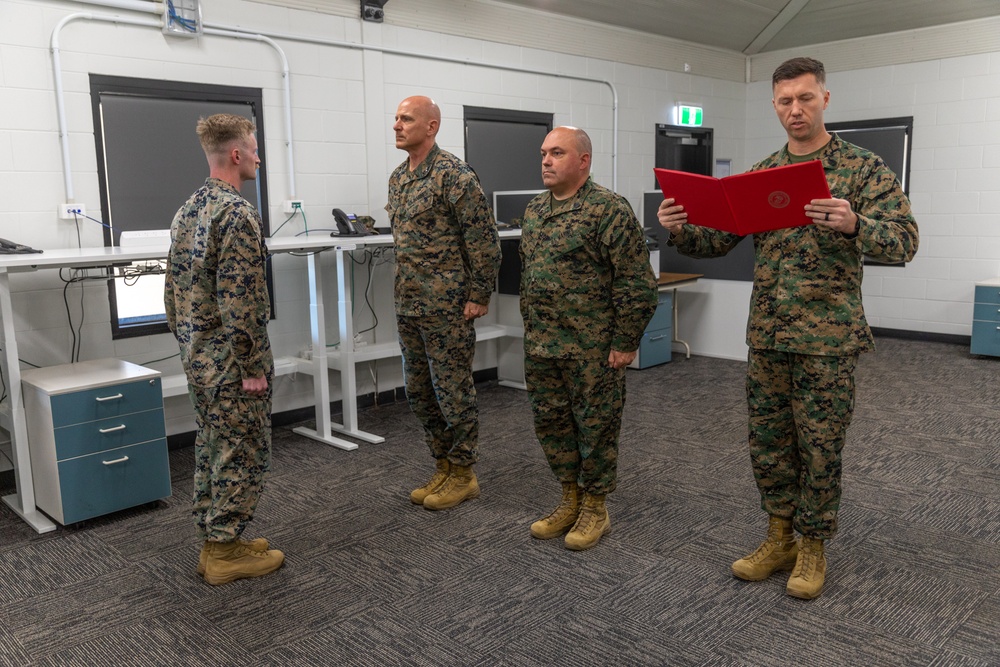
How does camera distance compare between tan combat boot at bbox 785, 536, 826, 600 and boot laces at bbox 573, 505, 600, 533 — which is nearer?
tan combat boot at bbox 785, 536, 826, 600

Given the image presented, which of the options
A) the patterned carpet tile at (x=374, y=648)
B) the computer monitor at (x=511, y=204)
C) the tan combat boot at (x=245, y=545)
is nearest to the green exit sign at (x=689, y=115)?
the computer monitor at (x=511, y=204)

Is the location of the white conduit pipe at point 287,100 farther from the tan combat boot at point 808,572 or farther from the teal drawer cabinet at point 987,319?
the teal drawer cabinet at point 987,319

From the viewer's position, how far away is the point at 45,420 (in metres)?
3.00

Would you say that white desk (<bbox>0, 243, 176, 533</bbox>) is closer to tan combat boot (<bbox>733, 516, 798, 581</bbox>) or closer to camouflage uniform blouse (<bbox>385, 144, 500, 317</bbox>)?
camouflage uniform blouse (<bbox>385, 144, 500, 317</bbox>)

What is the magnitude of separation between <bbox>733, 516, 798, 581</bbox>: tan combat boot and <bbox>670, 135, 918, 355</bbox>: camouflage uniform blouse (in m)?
0.63

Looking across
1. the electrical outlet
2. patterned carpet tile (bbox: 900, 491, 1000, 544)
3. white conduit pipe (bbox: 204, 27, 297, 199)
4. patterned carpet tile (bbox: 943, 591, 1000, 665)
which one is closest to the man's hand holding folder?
patterned carpet tile (bbox: 943, 591, 1000, 665)

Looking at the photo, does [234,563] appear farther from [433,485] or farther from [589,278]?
[589,278]

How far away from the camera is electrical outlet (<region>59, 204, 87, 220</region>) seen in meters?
3.64

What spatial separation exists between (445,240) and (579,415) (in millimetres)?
850

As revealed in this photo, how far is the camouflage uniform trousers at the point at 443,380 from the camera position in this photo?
9.95ft

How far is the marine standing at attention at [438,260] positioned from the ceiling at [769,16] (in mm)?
3073

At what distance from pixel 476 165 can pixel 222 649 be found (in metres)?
3.83

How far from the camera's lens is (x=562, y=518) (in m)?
2.90

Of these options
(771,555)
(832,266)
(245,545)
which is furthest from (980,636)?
(245,545)
